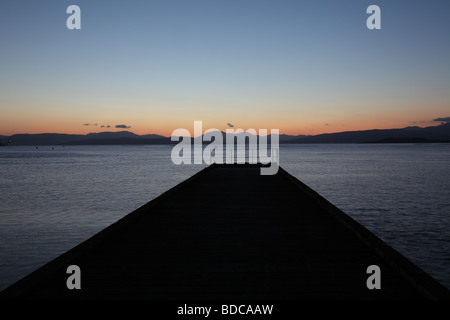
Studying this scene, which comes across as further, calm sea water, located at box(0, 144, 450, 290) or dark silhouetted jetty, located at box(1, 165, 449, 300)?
calm sea water, located at box(0, 144, 450, 290)

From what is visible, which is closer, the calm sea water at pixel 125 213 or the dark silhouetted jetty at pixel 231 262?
the dark silhouetted jetty at pixel 231 262

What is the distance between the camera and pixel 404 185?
894 inches

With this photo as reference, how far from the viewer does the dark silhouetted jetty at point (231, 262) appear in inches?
159

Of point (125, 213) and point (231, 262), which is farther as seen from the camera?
point (125, 213)

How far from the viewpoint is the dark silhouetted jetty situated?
13.3ft

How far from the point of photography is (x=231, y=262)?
5.11m

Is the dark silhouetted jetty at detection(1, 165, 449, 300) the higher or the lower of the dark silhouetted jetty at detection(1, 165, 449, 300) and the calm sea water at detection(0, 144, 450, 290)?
the higher

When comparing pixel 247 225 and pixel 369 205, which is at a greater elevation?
pixel 247 225

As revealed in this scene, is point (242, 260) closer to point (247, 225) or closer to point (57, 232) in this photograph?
point (247, 225)

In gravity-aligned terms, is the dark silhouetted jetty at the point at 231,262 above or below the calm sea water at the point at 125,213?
above

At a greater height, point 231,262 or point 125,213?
point 231,262

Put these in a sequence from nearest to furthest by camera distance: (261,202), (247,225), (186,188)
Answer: (247,225)
(261,202)
(186,188)

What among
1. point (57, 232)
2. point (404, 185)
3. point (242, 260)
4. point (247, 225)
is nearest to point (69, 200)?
point (57, 232)
